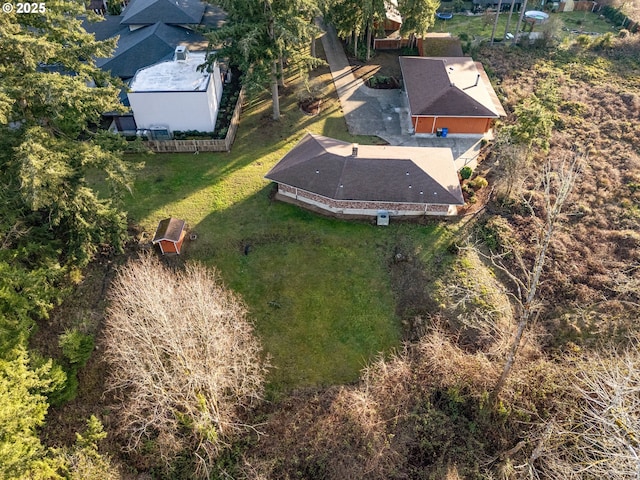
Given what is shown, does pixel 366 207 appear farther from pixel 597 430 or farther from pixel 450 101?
pixel 597 430

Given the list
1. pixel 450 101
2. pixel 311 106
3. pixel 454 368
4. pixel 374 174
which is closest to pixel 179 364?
pixel 454 368

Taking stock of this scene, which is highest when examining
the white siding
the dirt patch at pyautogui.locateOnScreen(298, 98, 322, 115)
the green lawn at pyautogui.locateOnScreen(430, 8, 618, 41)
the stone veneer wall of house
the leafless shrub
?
the green lawn at pyautogui.locateOnScreen(430, 8, 618, 41)

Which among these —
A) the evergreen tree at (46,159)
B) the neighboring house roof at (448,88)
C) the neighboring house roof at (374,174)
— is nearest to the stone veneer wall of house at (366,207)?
the neighboring house roof at (374,174)

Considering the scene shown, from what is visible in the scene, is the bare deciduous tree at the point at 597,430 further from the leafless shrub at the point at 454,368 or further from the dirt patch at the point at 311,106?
the dirt patch at the point at 311,106

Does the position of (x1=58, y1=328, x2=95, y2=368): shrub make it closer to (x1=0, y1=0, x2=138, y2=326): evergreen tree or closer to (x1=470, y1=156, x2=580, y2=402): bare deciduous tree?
(x1=0, y1=0, x2=138, y2=326): evergreen tree

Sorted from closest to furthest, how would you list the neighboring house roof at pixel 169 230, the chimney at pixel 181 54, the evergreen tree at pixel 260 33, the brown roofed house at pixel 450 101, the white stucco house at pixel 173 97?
the neighboring house roof at pixel 169 230, the evergreen tree at pixel 260 33, the white stucco house at pixel 173 97, the brown roofed house at pixel 450 101, the chimney at pixel 181 54

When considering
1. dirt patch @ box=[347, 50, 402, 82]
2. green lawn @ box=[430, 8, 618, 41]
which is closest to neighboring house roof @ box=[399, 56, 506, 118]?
dirt patch @ box=[347, 50, 402, 82]
